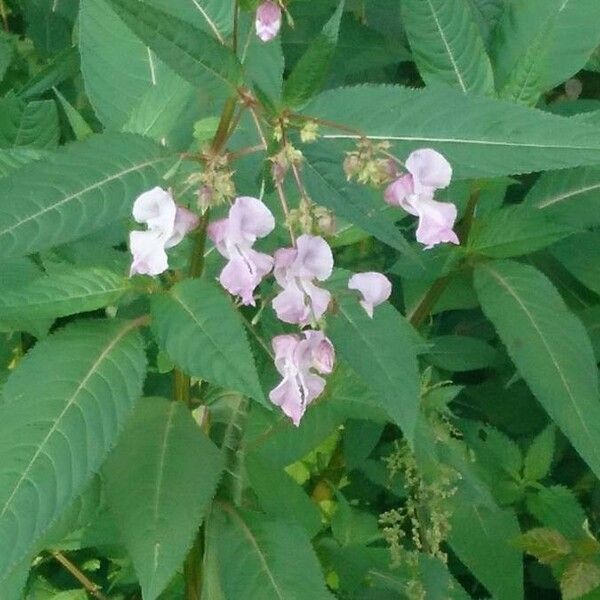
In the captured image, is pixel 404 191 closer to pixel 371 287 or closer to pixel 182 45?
pixel 371 287

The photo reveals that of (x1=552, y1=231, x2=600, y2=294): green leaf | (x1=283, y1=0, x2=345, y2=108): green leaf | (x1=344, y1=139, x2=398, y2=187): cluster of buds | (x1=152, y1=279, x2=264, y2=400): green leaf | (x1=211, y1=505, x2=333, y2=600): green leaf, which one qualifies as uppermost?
(x1=283, y1=0, x2=345, y2=108): green leaf

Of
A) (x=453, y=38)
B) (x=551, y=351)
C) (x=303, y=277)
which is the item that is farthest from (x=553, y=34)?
(x=303, y=277)

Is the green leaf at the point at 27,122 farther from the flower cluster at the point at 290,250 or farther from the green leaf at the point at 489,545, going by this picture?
the green leaf at the point at 489,545

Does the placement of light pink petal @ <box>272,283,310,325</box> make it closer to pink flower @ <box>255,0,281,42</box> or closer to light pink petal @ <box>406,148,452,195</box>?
light pink petal @ <box>406,148,452,195</box>

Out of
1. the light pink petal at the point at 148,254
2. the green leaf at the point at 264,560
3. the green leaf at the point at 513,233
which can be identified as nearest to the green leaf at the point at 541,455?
the green leaf at the point at 513,233

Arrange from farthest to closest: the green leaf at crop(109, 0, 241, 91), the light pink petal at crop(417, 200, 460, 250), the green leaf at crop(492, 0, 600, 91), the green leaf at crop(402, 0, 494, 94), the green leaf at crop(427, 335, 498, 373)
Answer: the green leaf at crop(427, 335, 498, 373), the green leaf at crop(492, 0, 600, 91), the green leaf at crop(402, 0, 494, 94), the light pink petal at crop(417, 200, 460, 250), the green leaf at crop(109, 0, 241, 91)

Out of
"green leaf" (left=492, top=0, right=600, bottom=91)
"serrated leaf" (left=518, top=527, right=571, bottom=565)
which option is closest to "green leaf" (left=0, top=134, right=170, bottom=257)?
"green leaf" (left=492, top=0, right=600, bottom=91)

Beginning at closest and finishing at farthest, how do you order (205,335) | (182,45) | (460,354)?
(182,45) < (205,335) < (460,354)
